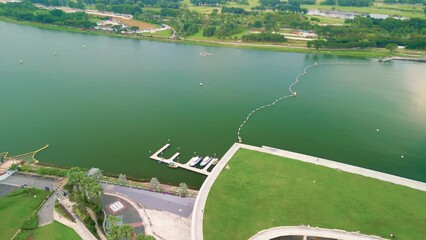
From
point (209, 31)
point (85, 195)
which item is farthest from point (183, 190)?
point (209, 31)

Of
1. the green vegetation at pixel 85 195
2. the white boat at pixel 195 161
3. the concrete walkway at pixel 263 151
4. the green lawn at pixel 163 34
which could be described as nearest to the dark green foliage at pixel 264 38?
the green lawn at pixel 163 34

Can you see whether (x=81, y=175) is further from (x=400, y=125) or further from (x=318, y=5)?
(x=318, y=5)

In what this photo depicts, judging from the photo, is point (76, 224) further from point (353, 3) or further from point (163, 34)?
point (353, 3)

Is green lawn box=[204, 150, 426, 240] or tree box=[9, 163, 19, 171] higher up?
green lawn box=[204, 150, 426, 240]

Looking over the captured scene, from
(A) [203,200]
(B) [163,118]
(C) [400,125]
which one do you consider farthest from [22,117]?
(C) [400,125]

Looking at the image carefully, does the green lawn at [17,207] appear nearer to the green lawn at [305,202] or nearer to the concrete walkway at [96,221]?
the concrete walkway at [96,221]

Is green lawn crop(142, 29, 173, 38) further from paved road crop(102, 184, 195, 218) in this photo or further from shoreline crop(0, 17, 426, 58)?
paved road crop(102, 184, 195, 218)

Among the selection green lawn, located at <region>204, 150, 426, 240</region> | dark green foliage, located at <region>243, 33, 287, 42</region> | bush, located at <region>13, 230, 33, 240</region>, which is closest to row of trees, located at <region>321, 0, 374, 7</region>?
dark green foliage, located at <region>243, 33, 287, 42</region>
